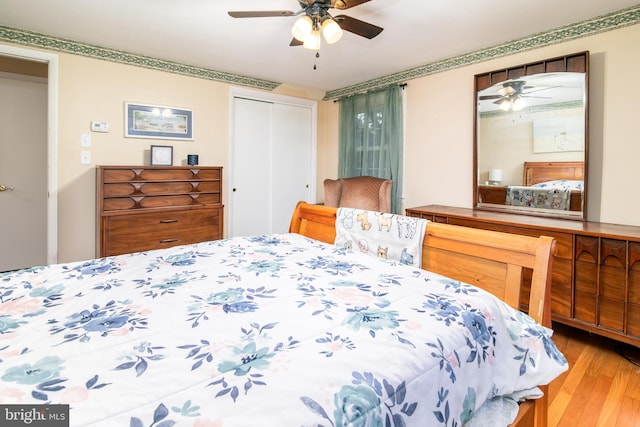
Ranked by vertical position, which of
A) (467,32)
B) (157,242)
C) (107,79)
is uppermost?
(467,32)

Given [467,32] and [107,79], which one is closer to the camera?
[467,32]

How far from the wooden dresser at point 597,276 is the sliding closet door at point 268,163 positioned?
9.57 feet

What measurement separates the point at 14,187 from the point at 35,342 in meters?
3.86

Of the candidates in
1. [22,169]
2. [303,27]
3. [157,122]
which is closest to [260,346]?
[303,27]

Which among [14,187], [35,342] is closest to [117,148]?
[14,187]

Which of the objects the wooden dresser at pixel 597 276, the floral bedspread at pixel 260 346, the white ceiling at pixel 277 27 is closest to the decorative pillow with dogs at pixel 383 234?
the floral bedspread at pixel 260 346

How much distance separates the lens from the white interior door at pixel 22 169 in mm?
3541

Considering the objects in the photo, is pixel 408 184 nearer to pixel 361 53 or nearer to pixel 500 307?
pixel 361 53

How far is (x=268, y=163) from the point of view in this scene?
446cm

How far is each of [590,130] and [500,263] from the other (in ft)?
6.34

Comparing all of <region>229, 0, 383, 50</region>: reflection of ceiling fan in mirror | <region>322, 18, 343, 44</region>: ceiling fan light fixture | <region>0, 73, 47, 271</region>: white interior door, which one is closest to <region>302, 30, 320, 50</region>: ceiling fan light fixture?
<region>229, 0, 383, 50</region>: reflection of ceiling fan in mirror

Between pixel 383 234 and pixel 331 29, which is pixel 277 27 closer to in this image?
pixel 331 29

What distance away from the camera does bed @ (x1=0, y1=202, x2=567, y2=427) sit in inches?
25.8

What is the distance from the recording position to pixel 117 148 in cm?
339
